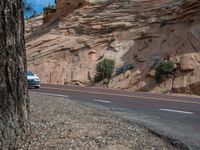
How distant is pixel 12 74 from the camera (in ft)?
21.8

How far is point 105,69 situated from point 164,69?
23.3 feet

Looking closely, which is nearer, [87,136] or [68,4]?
[87,136]

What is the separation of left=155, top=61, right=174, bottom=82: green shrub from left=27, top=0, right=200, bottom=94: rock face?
47 cm

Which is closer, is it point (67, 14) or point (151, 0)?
point (151, 0)

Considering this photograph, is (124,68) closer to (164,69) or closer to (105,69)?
(105,69)

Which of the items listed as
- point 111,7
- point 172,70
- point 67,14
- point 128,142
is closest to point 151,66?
point 172,70

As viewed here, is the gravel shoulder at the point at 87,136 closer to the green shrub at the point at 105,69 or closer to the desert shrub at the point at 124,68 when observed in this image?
the desert shrub at the point at 124,68

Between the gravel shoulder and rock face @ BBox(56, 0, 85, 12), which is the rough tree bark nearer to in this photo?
the gravel shoulder

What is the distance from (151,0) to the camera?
4309 cm

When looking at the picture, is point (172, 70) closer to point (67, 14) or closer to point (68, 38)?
point (68, 38)

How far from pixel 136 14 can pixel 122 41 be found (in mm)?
3203

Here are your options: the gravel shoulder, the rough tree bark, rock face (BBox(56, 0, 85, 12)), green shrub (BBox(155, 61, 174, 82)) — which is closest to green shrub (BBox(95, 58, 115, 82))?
green shrub (BBox(155, 61, 174, 82))

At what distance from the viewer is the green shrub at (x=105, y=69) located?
37.1 meters

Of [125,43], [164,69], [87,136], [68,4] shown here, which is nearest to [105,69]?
[125,43]
